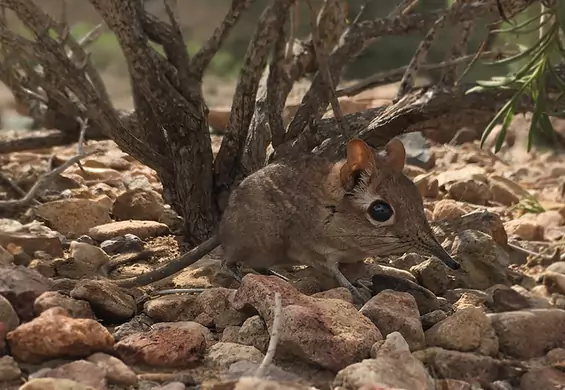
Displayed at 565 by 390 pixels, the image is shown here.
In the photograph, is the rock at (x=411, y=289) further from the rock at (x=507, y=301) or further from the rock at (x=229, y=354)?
the rock at (x=229, y=354)

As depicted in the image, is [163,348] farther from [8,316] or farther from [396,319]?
[396,319]

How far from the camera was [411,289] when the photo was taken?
3.02 m

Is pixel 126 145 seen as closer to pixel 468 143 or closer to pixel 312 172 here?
pixel 312 172

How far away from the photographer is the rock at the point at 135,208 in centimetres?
421

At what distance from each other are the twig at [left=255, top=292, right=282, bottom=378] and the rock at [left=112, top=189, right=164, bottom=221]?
1.91 m

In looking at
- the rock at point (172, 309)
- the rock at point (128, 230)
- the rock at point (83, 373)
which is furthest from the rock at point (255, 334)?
the rock at point (128, 230)

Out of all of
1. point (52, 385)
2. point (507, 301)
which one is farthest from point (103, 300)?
point (507, 301)

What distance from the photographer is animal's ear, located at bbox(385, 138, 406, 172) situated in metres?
3.28

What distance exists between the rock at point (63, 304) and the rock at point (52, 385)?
46cm

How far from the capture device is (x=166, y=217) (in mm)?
4180

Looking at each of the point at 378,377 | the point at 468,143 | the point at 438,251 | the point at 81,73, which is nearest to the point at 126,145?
the point at 81,73

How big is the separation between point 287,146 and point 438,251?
1020mm

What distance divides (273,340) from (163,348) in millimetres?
328

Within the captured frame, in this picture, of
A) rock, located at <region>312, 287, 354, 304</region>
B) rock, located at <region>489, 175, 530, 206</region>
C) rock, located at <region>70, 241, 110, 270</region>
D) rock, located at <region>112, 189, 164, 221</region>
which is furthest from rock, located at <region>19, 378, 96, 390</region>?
rock, located at <region>489, 175, 530, 206</region>
